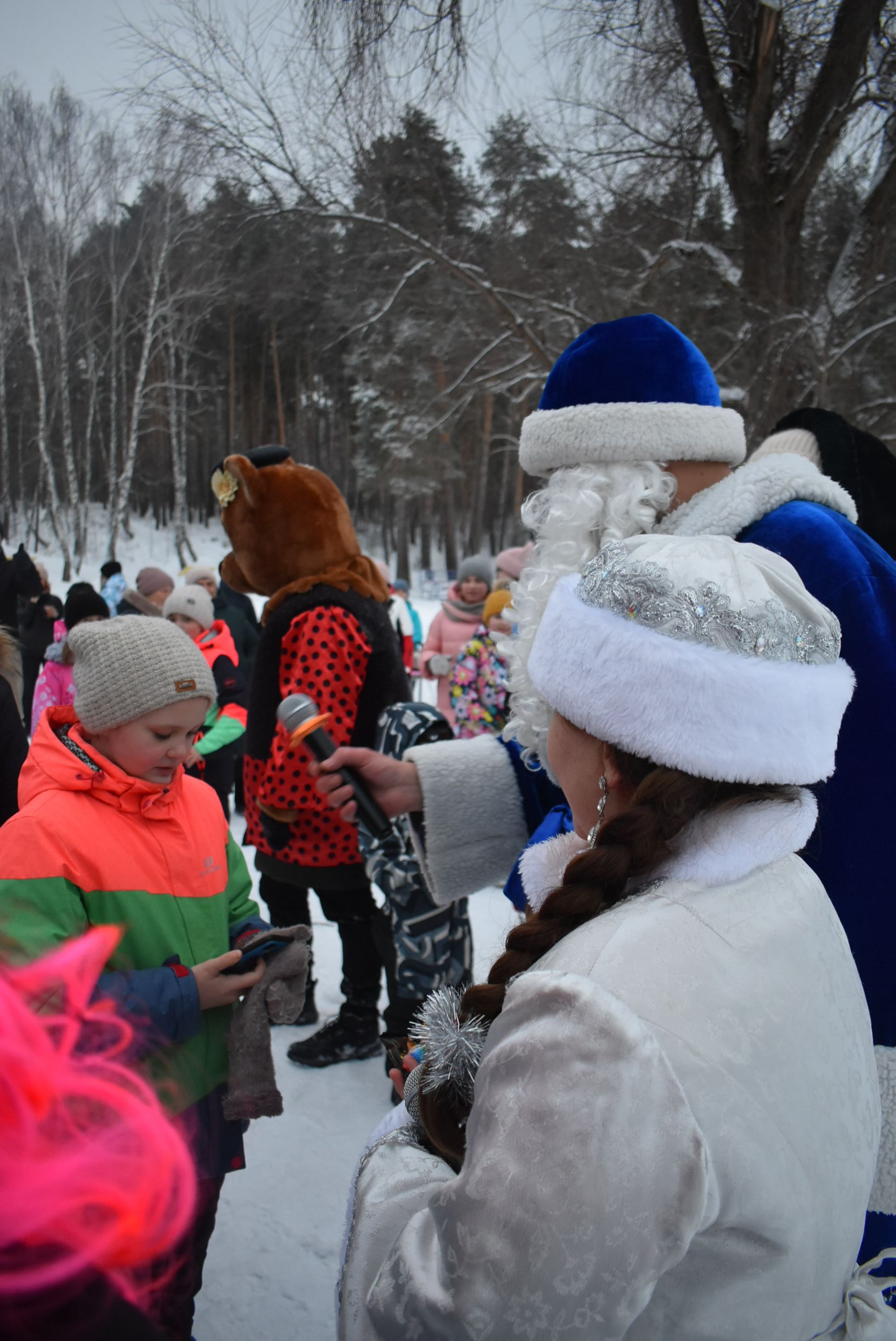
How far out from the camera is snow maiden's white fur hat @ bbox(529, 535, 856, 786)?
0.91m

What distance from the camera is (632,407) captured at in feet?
5.82

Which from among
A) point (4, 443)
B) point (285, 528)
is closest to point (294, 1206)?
point (285, 528)

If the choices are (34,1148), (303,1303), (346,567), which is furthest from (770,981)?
(346,567)

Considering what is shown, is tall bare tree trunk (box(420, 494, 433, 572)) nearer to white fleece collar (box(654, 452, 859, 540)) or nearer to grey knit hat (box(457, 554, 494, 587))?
grey knit hat (box(457, 554, 494, 587))

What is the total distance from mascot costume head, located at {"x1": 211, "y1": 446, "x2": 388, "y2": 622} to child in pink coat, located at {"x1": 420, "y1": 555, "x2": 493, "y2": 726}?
12.9ft

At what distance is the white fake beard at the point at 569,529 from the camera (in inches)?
67.7

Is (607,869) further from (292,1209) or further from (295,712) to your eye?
(292,1209)

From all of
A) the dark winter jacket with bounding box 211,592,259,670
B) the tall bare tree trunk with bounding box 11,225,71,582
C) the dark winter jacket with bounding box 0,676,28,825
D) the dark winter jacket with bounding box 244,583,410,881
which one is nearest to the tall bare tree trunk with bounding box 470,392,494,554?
the tall bare tree trunk with bounding box 11,225,71,582

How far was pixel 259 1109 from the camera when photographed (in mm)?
1773

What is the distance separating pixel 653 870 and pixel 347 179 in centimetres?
627

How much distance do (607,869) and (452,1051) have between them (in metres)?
0.30

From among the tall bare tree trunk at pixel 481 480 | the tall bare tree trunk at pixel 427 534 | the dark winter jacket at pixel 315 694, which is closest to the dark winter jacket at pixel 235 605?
the dark winter jacket at pixel 315 694

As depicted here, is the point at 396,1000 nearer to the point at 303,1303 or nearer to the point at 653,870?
the point at 303,1303

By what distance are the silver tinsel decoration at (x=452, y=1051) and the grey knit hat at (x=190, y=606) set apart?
4.66 m
